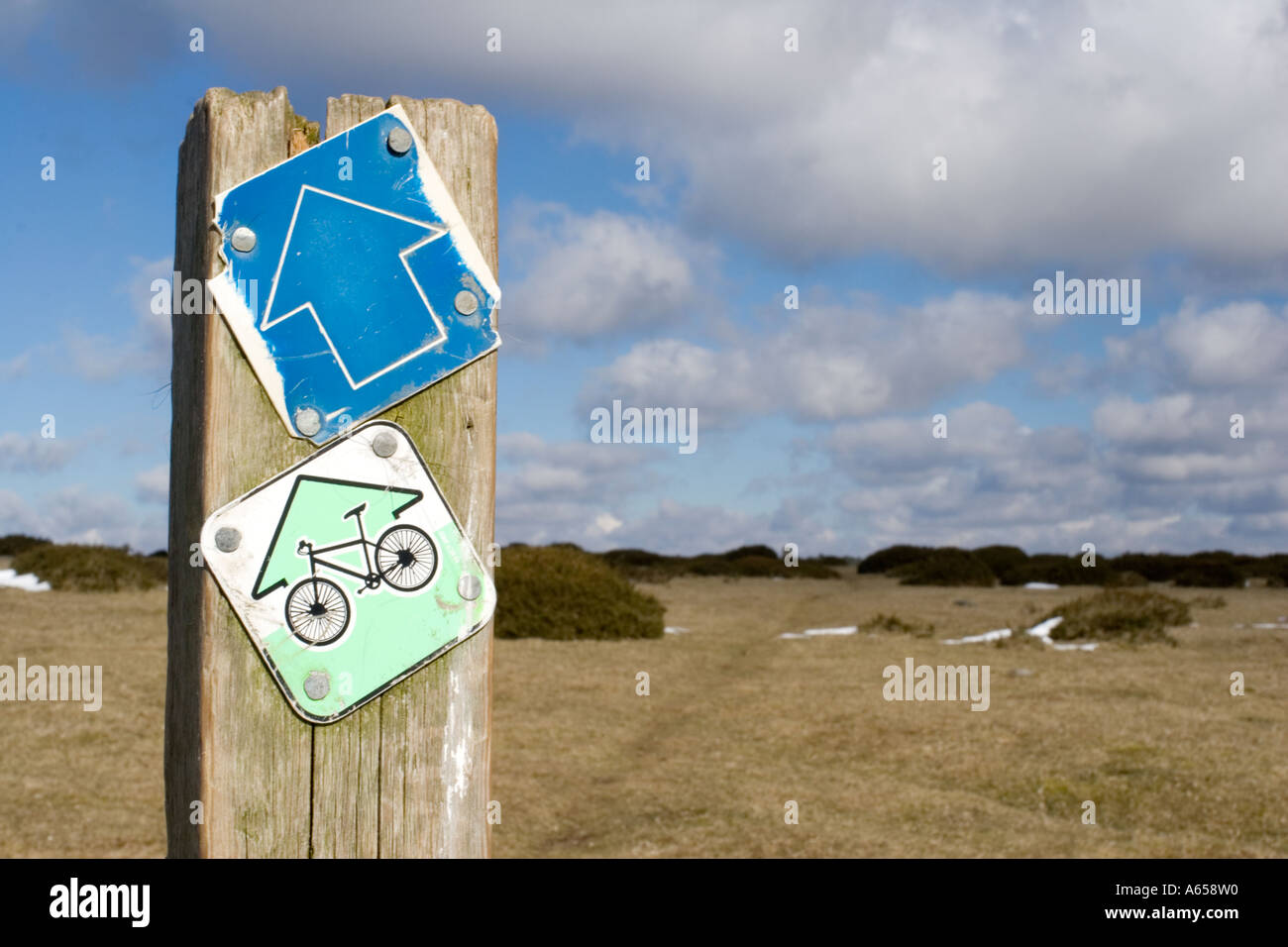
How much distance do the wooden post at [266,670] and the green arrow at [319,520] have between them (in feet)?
0.23

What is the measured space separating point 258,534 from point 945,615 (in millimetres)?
18464

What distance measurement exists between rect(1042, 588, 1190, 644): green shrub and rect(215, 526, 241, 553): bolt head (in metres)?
14.7

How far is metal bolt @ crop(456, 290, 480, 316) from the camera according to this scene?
167 centimetres

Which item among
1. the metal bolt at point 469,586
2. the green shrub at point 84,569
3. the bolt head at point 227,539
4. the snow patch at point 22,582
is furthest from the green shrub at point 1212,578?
the bolt head at point 227,539

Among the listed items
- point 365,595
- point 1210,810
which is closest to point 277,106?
point 365,595

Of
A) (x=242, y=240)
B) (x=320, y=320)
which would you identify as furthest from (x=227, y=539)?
(x=242, y=240)

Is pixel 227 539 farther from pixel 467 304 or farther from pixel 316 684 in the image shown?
pixel 467 304

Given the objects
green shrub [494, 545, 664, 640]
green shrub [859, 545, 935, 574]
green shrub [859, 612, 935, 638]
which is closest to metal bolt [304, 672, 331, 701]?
green shrub [494, 545, 664, 640]

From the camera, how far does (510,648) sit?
13.7 meters

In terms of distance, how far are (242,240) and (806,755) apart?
24.2 ft

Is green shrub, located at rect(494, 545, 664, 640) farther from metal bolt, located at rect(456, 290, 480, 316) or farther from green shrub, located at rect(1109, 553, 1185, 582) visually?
green shrub, located at rect(1109, 553, 1185, 582)

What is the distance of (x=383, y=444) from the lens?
1620mm
